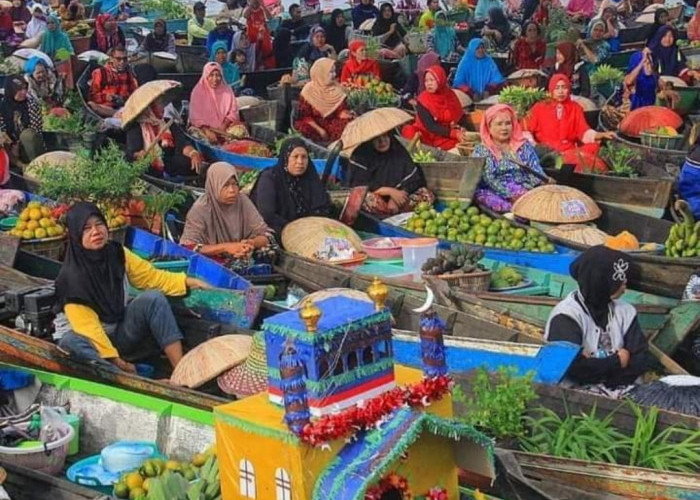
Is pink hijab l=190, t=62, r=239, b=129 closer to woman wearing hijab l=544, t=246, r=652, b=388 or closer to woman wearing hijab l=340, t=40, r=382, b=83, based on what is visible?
woman wearing hijab l=340, t=40, r=382, b=83

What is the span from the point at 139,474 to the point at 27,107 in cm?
642

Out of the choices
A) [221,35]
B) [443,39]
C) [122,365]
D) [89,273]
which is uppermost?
[89,273]

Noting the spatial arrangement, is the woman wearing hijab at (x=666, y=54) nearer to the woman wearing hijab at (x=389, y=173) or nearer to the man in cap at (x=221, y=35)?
the woman wearing hijab at (x=389, y=173)

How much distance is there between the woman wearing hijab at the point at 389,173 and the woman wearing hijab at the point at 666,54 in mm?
5610

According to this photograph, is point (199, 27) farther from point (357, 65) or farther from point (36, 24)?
point (357, 65)

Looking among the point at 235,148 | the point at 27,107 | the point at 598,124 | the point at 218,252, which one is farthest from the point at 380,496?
the point at 598,124

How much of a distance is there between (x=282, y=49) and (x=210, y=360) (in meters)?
11.6

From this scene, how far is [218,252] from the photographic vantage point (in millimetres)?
7211

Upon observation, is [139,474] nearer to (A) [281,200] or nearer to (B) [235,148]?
(A) [281,200]

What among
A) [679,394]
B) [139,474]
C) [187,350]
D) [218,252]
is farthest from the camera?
[218,252]

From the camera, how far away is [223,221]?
7.32 m

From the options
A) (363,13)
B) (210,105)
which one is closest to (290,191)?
(210,105)

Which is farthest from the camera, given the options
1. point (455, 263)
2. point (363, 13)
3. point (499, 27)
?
point (363, 13)

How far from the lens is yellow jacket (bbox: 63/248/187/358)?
232 inches
